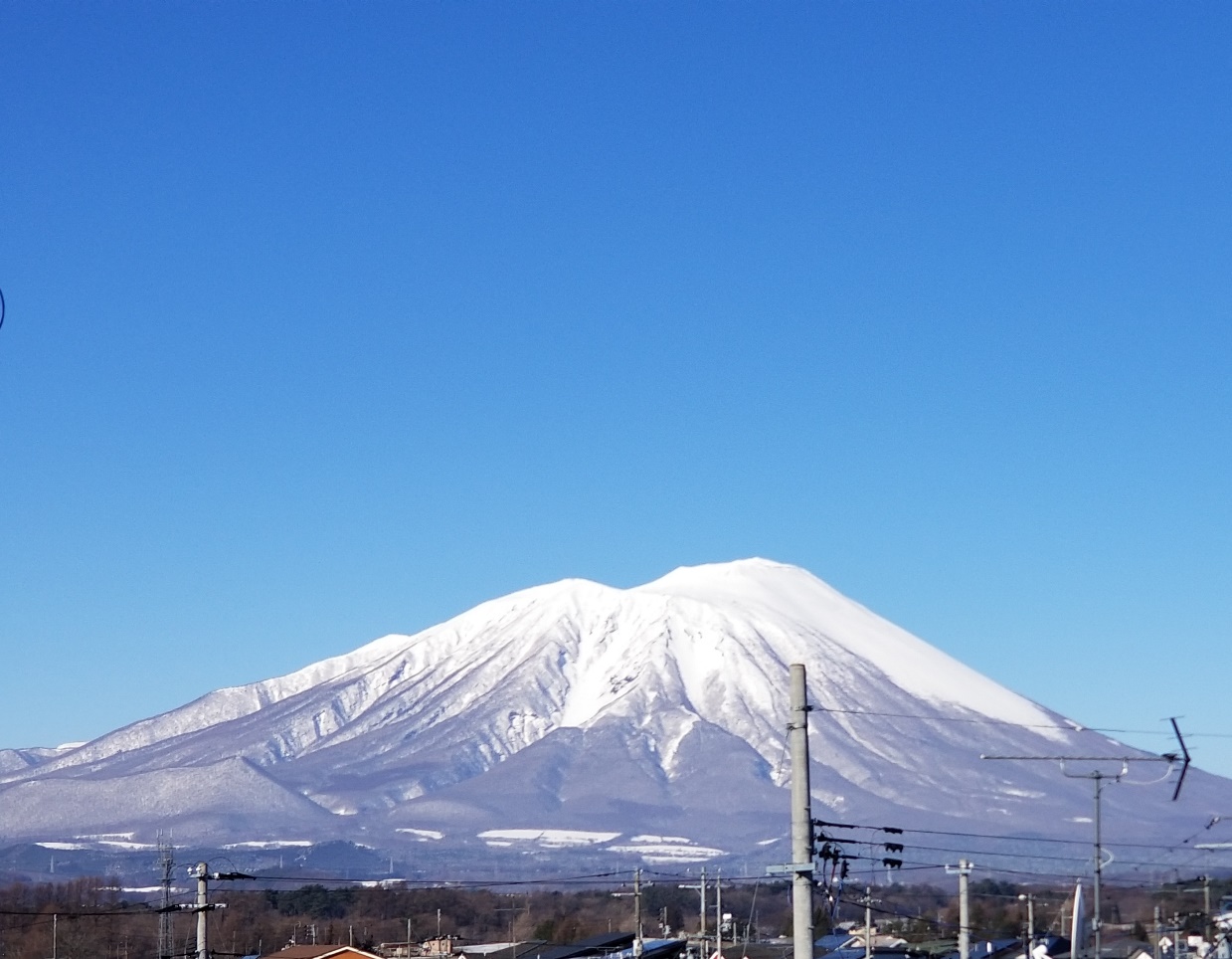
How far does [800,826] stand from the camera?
77.5ft

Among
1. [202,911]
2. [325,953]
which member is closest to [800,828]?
[202,911]

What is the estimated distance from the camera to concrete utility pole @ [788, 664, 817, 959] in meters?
23.3

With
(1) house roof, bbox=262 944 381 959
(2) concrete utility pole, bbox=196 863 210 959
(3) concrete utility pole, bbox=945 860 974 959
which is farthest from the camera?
(1) house roof, bbox=262 944 381 959

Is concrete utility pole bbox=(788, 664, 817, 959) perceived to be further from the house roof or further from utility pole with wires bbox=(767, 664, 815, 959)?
the house roof

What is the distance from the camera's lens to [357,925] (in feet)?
332

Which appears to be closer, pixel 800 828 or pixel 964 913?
pixel 800 828

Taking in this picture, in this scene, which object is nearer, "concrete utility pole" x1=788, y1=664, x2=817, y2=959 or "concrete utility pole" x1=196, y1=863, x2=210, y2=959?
"concrete utility pole" x1=788, y1=664, x2=817, y2=959

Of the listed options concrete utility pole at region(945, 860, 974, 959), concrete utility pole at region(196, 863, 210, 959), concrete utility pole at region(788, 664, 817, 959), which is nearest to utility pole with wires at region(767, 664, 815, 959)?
concrete utility pole at region(788, 664, 817, 959)

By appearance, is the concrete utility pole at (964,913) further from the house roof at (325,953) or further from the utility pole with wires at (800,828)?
the house roof at (325,953)

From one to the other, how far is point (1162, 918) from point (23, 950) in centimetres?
5878

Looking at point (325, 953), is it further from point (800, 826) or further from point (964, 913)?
point (800, 826)

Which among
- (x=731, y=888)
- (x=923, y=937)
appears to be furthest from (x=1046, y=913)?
(x=731, y=888)

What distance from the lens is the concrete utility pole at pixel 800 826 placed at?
23.3 meters

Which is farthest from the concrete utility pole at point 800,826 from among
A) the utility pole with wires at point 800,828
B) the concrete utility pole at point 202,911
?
the concrete utility pole at point 202,911
